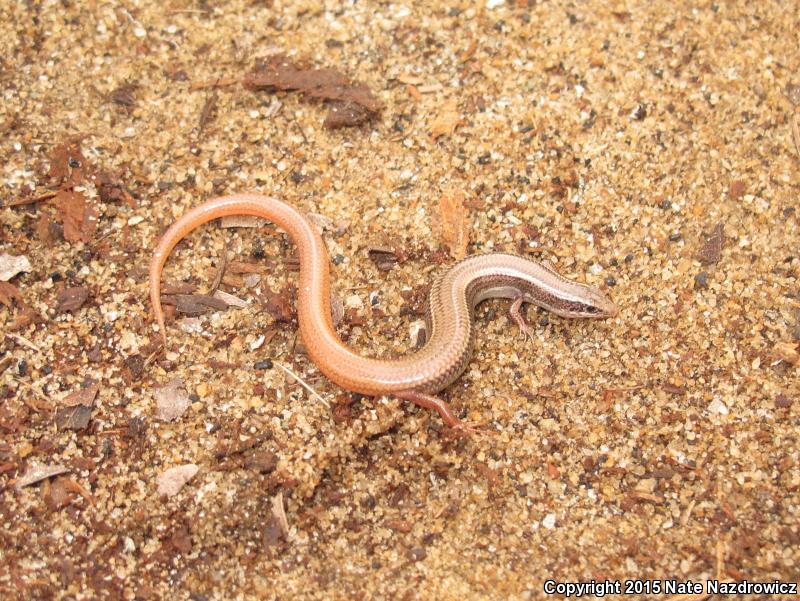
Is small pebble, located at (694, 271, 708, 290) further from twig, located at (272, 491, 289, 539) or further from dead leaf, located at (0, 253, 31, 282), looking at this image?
dead leaf, located at (0, 253, 31, 282)

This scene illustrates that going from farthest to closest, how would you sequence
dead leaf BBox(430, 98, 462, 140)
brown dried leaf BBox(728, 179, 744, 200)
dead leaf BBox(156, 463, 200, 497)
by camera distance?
dead leaf BBox(430, 98, 462, 140), brown dried leaf BBox(728, 179, 744, 200), dead leaf BBox(156, 463, 200, 497)

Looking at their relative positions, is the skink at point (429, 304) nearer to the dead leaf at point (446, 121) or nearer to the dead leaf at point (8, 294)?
the dead leaf at point (8, 294)

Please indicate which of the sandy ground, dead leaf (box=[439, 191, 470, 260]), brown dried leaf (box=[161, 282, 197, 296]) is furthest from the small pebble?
brown dried leaf (box=[161, 282, 197, 296])

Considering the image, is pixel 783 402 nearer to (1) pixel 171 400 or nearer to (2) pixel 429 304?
(2) pixel 429 304

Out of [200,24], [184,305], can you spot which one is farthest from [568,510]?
[200,24]

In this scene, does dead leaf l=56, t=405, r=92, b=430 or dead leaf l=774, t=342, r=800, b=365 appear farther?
dead leaf l=774, t=342, r=800, b=365

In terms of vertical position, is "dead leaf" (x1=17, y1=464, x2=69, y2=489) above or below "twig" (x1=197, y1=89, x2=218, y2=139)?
below
